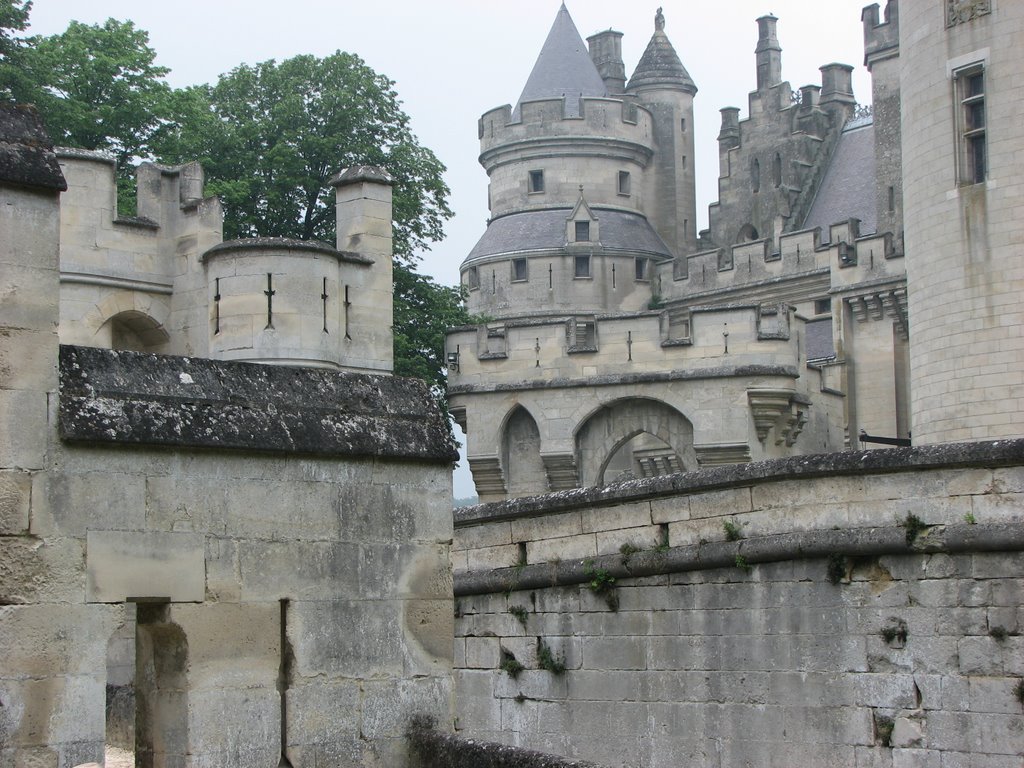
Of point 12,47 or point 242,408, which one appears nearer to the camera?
point 242,408

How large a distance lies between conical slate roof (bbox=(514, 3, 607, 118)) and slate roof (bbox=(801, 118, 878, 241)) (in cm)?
609

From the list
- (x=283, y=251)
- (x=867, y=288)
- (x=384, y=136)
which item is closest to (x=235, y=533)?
(x=283, y=251)

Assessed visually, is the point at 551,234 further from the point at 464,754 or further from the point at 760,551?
the point at 464,754

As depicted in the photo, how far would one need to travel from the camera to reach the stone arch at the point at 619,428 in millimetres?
25328

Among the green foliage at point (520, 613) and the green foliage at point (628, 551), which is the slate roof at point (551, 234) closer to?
the green foliage at point (520, 613)

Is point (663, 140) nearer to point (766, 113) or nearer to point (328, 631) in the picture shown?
point (766, 113)

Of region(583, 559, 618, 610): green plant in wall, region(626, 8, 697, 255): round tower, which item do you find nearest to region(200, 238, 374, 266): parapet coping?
region(583, 559, 618, 610): green plant in wall

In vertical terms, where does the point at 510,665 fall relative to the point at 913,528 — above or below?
below

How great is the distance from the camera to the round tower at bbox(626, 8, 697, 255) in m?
45.6

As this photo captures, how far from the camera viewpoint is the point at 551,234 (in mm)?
41500

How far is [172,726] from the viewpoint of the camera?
6316 millimetres

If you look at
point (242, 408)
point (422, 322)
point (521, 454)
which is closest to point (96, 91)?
point (422, 322)

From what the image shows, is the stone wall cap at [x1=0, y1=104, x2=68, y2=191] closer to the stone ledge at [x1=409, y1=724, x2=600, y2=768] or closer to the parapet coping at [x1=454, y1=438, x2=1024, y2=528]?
the stone ledge at [x1=409, y1=724, x2=600, y2=768]

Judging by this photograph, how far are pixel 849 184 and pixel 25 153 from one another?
4017 cm
